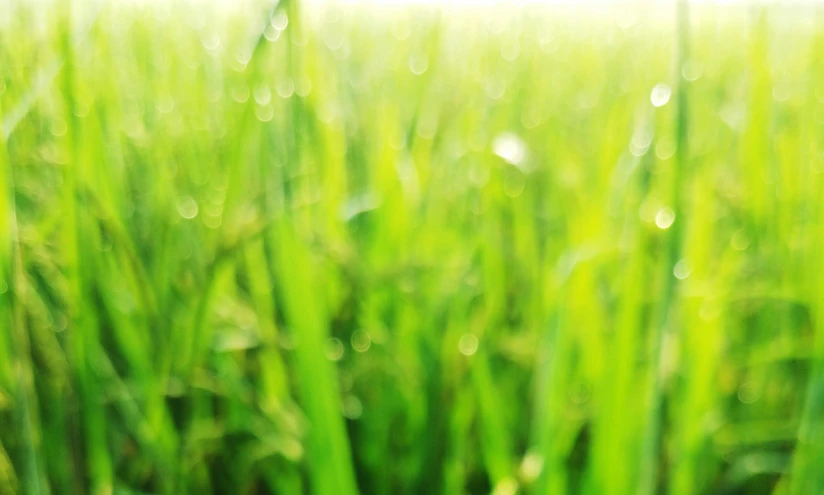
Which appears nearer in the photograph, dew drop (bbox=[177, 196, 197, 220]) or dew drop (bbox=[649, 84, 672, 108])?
dew drop (bbox=[649, 84, 672, 108])

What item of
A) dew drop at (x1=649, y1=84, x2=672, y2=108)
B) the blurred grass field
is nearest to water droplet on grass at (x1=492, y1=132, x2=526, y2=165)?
the blurred grass field

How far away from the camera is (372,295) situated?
43cm

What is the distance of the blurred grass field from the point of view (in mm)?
267

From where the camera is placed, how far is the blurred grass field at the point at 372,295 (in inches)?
10.5

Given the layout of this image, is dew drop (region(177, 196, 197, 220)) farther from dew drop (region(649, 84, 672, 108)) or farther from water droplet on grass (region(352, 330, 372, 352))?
dew drop (region(649, 84, 672, 108))

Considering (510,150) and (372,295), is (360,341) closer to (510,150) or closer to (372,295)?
(372,295)

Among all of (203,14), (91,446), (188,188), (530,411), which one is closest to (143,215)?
(188,188)

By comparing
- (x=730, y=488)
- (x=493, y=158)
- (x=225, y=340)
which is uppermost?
(x=493, y=158)

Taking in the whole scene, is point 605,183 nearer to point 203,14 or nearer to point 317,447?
point 317,447

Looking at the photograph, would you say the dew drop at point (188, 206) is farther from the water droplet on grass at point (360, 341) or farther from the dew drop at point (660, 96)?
the dew drop at point (660, 96)

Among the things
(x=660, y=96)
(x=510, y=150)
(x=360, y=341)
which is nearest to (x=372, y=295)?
(x=360, y=341)

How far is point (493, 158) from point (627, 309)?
10.2 inches

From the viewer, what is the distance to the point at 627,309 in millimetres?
271

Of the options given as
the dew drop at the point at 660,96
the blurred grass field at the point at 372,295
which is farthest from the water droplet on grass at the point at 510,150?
the dew drop at the point at 660,96
